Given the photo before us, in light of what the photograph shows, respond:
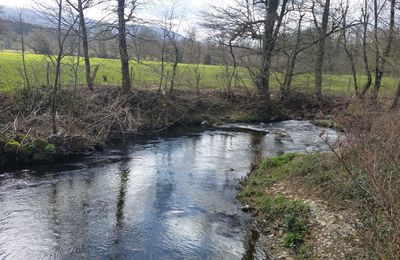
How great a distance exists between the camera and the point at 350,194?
9812 millimetres

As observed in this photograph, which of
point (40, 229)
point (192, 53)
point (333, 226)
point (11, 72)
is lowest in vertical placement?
point (40, 229)

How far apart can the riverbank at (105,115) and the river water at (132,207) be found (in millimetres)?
1151

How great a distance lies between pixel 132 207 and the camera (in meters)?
11.4

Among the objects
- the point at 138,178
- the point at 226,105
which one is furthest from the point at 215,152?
the point at 226,105

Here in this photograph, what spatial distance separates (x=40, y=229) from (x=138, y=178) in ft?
16.1

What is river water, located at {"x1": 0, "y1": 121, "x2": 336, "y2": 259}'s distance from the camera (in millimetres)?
8867

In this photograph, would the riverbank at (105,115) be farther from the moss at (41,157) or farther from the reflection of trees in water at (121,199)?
the reflection of trees in water at (121,199)

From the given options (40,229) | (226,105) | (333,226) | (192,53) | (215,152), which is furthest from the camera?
(192,53)

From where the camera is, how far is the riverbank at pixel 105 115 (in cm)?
1620

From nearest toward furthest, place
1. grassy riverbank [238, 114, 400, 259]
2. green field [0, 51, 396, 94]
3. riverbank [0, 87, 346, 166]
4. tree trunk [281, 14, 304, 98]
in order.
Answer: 1. grassy riverbank [238, 114, 400, 259]
2. riverbank [0, 87, 346, 166]
3. green field [0, 51, 396, 94]
4. tree trunk [281, 14, 304, 98]

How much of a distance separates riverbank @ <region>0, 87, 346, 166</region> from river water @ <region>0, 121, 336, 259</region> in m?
1.15

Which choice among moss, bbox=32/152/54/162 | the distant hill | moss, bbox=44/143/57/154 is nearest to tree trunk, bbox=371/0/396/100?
the distant hill

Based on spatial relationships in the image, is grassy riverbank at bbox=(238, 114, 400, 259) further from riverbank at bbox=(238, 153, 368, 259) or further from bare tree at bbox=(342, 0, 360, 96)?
bare tree at bbox=(342, 0, 360, 96)

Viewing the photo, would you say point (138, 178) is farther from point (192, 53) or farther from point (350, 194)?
point (192, 53)
